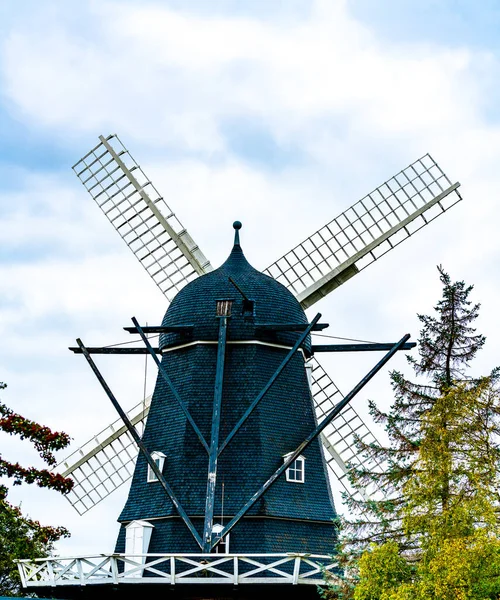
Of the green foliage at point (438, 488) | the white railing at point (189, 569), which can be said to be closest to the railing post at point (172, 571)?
the white railing at point (189, 569)

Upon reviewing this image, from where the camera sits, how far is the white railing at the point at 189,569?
2069 cm

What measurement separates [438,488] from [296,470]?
6953 millimetres

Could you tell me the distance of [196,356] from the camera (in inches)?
950

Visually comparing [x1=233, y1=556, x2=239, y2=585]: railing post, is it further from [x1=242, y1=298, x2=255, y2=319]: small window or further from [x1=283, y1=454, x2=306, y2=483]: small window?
[x1=242, y1=298, x2=255, y2=319]: small window

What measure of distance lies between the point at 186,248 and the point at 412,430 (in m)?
10.6

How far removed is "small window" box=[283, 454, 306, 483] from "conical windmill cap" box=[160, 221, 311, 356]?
249cm

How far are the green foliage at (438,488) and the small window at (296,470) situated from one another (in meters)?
3.86

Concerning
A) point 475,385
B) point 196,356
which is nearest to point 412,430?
point 475,385

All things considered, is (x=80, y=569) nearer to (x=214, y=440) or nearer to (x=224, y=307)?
(x=214, y=440)

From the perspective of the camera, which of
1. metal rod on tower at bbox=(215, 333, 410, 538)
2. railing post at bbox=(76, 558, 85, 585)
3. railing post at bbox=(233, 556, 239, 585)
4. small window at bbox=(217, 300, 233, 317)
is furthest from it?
small window at bbox=(217, 300, 233, 317)

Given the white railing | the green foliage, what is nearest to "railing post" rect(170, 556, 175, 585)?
the white railing

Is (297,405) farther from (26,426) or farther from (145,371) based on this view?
(26,426)

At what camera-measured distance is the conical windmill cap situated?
24.0 metres

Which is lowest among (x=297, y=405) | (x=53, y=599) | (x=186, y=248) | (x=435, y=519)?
(x=435, y=519)
